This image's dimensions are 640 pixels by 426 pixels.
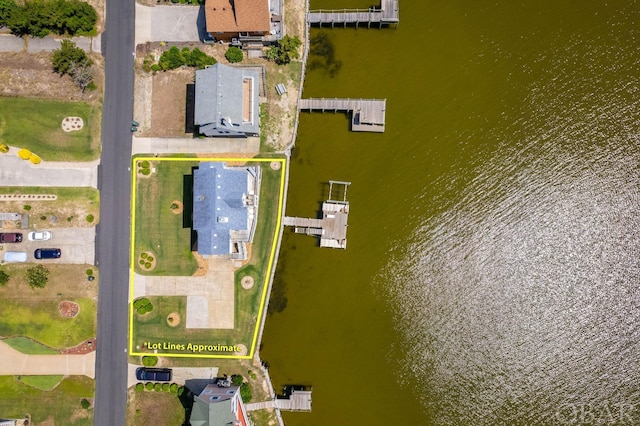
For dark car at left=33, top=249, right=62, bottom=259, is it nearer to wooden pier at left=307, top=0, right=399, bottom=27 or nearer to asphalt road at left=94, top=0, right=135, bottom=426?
asphalt road at left=94, top=0, right=135, bottom=426

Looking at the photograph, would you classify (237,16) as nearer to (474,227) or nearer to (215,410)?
(474,227)

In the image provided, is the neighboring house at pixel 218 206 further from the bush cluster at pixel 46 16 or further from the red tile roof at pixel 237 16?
the bush cluster at pixel 46 16

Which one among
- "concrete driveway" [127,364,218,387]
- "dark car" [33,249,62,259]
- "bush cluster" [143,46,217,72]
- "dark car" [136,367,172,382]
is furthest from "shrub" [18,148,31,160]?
"dark car" [136,367,172,382]

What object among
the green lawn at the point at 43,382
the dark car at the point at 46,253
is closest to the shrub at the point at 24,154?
the dark car at the point at 46,253

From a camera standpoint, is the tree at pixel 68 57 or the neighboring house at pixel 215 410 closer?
the neighboring house at pixel 215 410

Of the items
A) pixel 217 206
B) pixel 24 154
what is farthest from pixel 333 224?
pixel 24 154

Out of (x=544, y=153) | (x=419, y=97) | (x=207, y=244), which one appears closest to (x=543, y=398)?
(x=544, y=153)

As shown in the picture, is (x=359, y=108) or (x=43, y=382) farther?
(x=359, y=108)
